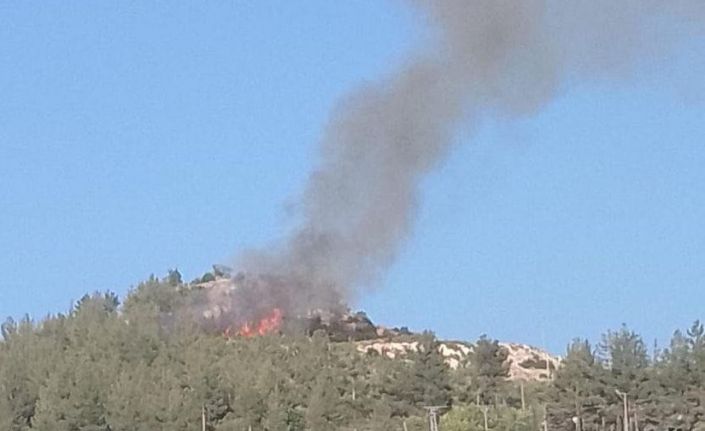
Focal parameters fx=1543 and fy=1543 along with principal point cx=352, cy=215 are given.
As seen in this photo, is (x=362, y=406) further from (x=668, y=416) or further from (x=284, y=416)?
(x=668, y=416)

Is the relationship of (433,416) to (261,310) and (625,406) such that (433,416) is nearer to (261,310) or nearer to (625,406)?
(625,406)

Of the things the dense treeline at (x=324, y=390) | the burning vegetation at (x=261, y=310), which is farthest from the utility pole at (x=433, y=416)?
the burning vegetation at (x=261, y=310)

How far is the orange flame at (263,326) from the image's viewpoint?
92000 millimetres

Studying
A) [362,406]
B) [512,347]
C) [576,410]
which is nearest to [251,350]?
[362,406]

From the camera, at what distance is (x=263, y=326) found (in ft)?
307

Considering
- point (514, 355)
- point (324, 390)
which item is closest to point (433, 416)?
point (324, 390)

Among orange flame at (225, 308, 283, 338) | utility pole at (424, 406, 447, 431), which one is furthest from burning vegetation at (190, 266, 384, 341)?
utility pole at (424, 406, 447, 431)

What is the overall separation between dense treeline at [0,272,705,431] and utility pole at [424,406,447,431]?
0.35m

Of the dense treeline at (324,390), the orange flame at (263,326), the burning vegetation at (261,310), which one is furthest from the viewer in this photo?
the orange flame at (263,326)

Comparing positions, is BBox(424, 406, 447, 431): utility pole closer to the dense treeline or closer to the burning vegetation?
the dense treeline

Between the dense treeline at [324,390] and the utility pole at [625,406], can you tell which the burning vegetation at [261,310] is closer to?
the dense treeline at [324,390]

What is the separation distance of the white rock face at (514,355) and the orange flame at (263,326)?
533cm

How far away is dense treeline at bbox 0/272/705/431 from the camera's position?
6781 centimetres

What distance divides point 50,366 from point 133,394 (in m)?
7.22
